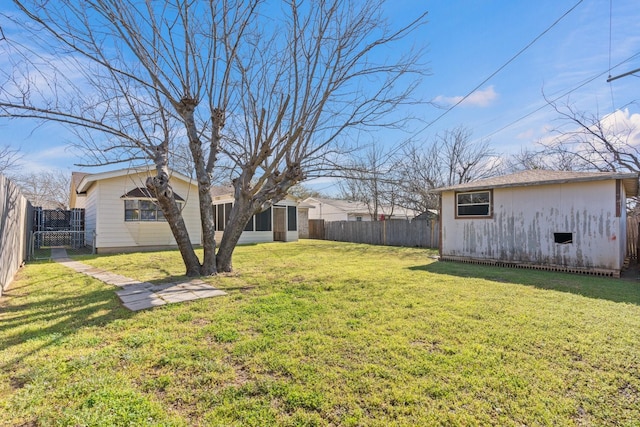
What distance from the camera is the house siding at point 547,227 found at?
6.93 metres

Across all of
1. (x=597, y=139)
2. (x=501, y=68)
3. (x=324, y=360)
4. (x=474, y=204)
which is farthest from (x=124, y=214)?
(x=597, y=139)

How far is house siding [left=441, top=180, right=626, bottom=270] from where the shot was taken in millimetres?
6930

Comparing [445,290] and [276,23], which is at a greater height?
[276,23]

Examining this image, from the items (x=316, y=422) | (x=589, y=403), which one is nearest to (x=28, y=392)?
(x=316, y=422)

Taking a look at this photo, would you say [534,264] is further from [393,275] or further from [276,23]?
[276,23]

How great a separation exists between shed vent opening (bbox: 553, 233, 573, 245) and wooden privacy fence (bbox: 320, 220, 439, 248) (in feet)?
20.1

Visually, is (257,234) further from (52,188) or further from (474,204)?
(52,188)

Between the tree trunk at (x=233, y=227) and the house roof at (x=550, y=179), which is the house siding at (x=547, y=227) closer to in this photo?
the house roof at (x=550, y=179)

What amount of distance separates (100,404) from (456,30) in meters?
7.98

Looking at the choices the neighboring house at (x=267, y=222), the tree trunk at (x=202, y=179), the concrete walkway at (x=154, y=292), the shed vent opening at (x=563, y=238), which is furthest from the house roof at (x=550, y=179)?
the neighboring house at (x=267, y=222)

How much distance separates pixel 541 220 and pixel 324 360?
7.84 meters

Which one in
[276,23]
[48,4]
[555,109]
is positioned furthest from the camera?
[555,109]

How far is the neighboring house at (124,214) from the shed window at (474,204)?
9.03 metres

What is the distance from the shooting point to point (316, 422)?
1.82 m
